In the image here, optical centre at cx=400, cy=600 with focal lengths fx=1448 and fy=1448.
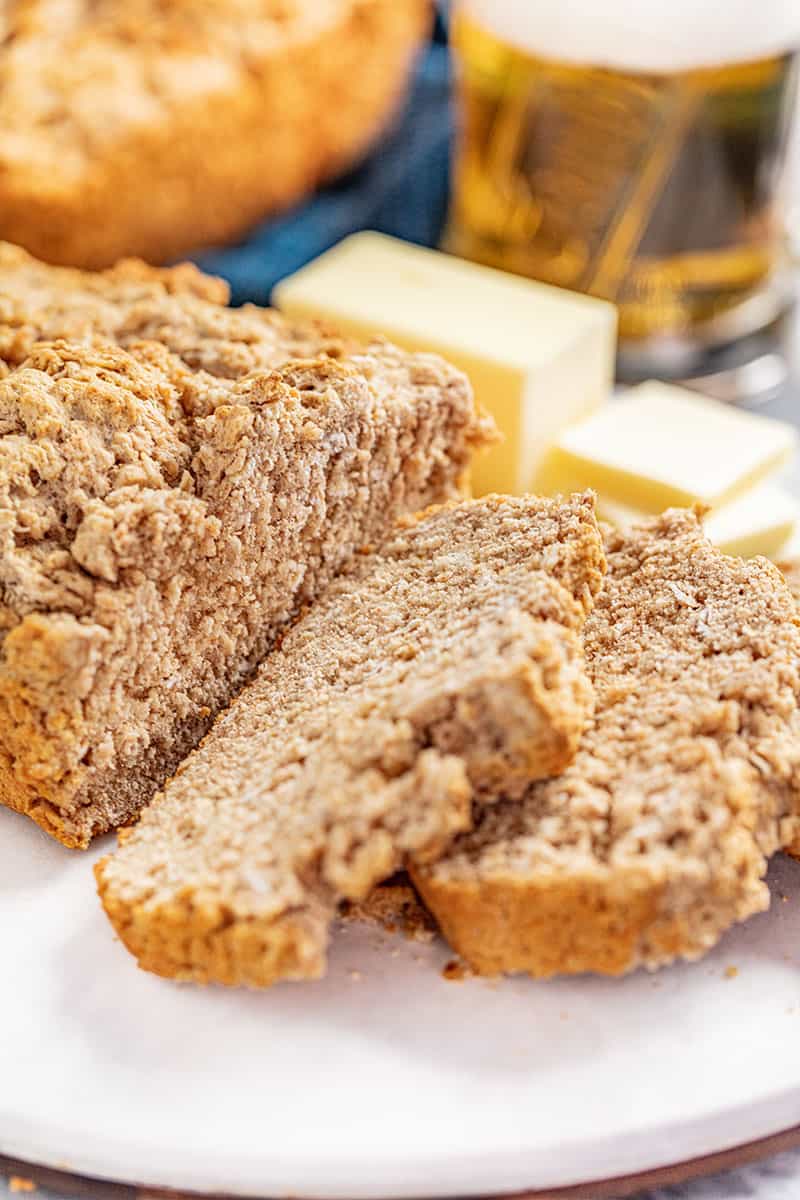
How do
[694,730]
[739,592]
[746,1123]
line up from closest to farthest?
1. [746,1123]
2. [694,730]
3. [739,592]

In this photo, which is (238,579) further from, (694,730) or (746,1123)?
(746,1123)

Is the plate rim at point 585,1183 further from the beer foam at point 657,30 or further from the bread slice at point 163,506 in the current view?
the beer foam at point 657,30

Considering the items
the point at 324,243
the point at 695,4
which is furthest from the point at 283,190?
the point at 695,4

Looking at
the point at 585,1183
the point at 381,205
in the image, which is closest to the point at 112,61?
the point at 381,205

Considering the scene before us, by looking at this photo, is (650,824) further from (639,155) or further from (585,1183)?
(639,155)

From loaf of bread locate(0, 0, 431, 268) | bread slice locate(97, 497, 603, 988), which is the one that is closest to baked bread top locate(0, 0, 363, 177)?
loaf of bread locate(0, 0, 431, 268)
